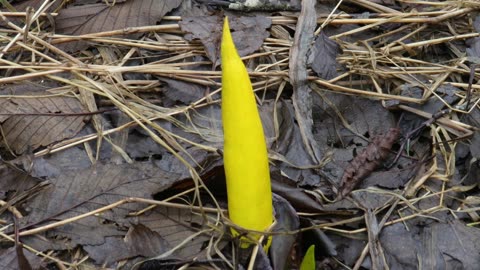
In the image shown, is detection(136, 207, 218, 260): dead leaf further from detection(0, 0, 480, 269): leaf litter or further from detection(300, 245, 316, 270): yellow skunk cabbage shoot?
detection(300, 245, 316, 270): yellow skunk cabbage shoot

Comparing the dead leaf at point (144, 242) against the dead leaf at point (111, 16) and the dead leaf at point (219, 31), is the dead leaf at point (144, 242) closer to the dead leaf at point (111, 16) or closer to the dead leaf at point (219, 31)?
the dead leaf at point (219, 31)

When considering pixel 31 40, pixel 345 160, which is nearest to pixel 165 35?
pixel 31 40

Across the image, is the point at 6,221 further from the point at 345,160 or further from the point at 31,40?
the point at 345,160

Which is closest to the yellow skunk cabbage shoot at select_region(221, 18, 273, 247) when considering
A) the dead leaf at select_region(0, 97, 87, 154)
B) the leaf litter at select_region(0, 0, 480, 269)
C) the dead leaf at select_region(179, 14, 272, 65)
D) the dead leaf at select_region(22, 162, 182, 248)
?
the leaf litter at select_region(0, 0, 480, 269)

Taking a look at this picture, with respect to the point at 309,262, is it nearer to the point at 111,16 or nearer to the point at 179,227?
the point at 179,227

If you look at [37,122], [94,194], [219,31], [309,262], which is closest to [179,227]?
[94,194]

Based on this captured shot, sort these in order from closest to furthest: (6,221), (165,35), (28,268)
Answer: (28,268) → (6,221) → (165,35)
